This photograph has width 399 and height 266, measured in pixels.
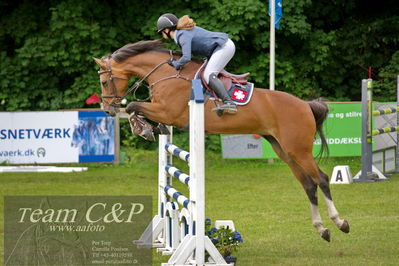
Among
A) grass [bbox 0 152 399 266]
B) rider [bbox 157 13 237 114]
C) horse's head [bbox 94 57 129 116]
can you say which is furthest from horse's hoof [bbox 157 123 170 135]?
grass [bbox 0 152 399 266]

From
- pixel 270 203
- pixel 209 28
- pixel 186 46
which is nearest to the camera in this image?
pixel 186 46

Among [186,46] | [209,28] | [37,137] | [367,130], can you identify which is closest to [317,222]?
[186,46]

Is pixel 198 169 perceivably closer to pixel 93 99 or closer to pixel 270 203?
pixel 270 203

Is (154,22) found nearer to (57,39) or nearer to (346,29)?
(57,39)

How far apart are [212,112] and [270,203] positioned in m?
3.97

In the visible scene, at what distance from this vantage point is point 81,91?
19.5m

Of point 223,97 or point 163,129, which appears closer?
point 223,97

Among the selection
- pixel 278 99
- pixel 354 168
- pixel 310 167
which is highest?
pixel 278 99

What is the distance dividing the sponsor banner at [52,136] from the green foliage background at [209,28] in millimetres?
3516

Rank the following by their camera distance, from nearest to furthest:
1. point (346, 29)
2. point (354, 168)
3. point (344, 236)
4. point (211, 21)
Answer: point (344, 236)
point (354, 168)
point (211, 21)
point (346, 29)

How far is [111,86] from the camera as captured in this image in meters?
8.32

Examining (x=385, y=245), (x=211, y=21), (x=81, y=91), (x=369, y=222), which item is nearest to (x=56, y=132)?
(x=81, y=91)

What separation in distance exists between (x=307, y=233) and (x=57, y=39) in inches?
449

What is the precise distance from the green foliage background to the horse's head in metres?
10.8
